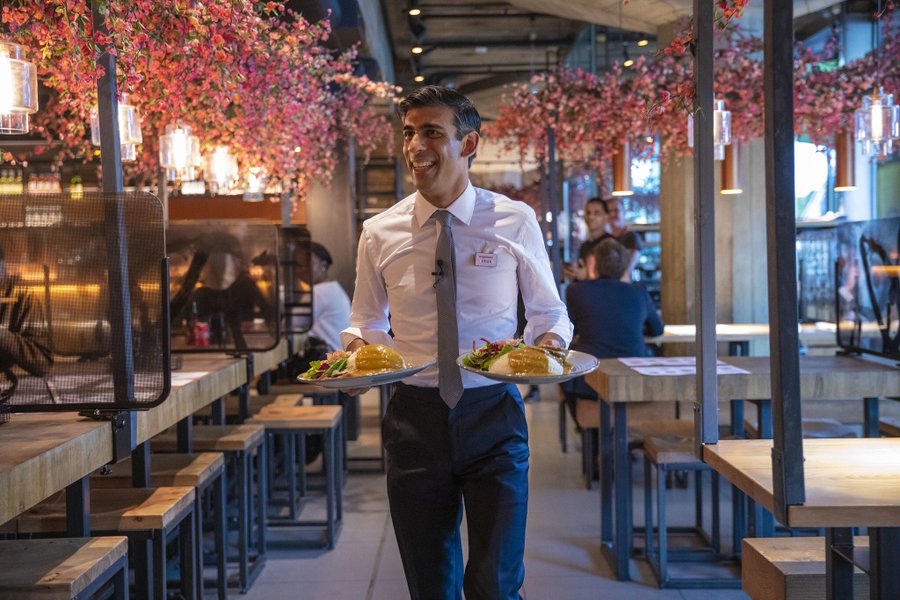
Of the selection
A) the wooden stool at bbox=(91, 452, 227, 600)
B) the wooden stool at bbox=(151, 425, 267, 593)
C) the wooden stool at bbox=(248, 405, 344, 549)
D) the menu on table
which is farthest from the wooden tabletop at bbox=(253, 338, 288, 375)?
the menu on table

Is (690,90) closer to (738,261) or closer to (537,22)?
(738,261)

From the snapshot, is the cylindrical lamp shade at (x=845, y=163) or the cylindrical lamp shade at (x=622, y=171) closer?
the cylindrical lamp shade at (x=845, y=163)

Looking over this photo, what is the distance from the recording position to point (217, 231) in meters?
5.09

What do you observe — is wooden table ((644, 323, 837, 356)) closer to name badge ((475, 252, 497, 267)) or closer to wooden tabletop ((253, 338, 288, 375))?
wooden tabletop ((253, 338, 288, 375))

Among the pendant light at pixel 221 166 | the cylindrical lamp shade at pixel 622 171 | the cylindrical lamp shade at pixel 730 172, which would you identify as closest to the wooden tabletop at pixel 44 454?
the pendant light at pixel 221 166

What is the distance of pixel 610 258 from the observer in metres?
5.70

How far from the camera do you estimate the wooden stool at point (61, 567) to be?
2.19 metres

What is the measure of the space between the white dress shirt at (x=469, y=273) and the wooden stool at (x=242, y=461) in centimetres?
177

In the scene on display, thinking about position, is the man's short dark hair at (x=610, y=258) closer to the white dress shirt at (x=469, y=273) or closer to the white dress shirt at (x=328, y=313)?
the white dress shirt at (x=328, y=313)

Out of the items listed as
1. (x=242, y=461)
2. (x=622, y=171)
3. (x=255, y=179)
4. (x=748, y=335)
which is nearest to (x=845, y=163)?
(x=748, y=335)

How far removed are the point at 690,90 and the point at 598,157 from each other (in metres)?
6.15

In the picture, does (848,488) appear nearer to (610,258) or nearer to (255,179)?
(610,258)

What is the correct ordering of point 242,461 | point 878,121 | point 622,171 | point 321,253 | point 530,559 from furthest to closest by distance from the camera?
point 622,171, point 321,253, point 878,121, point 530,559, point 242,461

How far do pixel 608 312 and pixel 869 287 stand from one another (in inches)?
59.7
